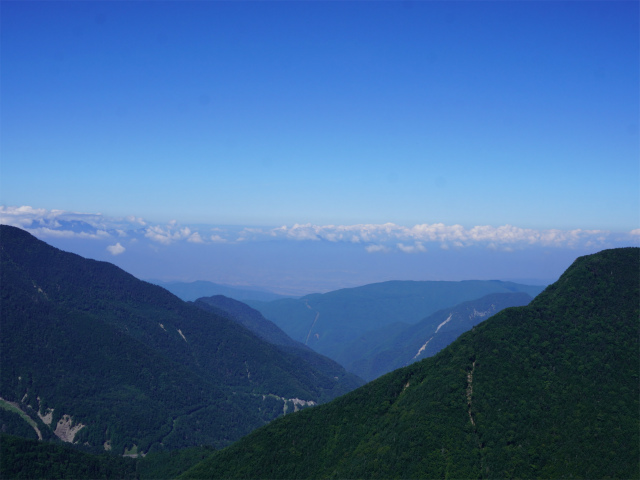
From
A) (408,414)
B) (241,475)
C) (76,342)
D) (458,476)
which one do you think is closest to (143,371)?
(76,342)

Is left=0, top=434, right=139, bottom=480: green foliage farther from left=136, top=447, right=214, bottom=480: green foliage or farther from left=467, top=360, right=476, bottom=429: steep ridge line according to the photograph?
left=467, top=360, right=476, bottom=429: steep ridge line

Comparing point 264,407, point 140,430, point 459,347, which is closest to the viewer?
point 459,347

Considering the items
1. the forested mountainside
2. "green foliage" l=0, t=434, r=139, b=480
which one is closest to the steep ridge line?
"green foliage" l=0, t=434, r=139, b=480

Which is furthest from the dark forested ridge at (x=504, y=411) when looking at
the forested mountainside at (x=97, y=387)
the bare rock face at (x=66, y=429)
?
the bare rock face at (x=66, y=429)

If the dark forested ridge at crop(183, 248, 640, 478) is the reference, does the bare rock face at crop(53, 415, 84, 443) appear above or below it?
below

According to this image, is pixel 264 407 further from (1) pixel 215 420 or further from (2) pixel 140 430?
(2) pixel 140 430

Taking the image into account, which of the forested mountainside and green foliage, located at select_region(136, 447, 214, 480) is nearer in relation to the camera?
green foliage, located at select_region(136, 447, 214, 480)
